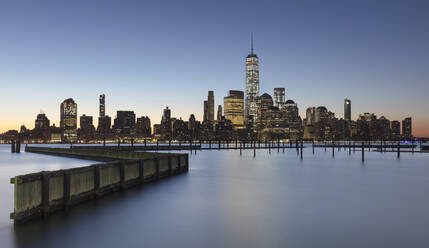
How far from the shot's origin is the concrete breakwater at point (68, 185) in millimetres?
15352

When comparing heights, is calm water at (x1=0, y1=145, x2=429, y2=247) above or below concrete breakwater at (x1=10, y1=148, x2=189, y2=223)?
below

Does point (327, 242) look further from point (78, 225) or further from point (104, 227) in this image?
point (78, 225)

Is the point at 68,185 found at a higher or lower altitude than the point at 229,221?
higher

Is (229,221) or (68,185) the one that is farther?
(68,185)

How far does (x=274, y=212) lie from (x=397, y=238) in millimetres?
7080

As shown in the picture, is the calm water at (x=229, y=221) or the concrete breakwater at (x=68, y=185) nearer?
the calm water at (x=229, y=221)

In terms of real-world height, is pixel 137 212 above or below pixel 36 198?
below

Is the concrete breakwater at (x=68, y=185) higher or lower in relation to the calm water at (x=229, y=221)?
higher

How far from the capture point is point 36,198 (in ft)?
53.2

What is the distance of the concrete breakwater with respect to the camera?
15.4 metres

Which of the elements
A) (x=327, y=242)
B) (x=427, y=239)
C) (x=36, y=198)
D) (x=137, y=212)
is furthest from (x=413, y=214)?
(x=36, y=198)

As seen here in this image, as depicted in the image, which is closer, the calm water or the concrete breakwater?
the calm water

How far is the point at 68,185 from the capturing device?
60.1 feet

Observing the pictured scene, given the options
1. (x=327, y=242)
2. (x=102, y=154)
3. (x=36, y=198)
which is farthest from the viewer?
(x=102, y=154)
